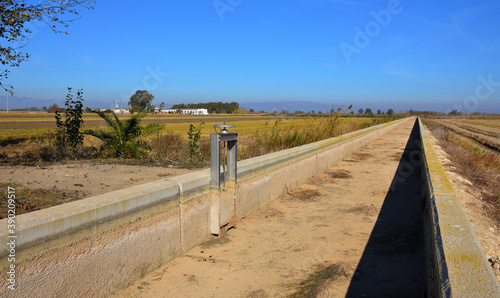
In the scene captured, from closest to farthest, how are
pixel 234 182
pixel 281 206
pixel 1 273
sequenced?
pixel 1 273, pixel 234 182, pixel 281 206

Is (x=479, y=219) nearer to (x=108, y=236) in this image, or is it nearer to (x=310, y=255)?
(x=310, y=255)

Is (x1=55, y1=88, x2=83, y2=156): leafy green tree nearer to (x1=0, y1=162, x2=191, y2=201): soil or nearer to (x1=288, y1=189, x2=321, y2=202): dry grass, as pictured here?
(x1=0, y1=162, x2=191, y2=201): soil

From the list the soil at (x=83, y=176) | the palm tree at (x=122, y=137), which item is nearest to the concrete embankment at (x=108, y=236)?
the soil at (x=83, y=176)

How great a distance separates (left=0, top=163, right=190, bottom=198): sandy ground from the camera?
574 cm

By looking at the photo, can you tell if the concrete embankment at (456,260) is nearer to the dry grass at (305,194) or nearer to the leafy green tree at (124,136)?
the dry grass at (305,194)

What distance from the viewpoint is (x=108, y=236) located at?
2934mm

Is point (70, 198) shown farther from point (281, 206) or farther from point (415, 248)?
point (415, 248)

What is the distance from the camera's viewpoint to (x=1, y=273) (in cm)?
220

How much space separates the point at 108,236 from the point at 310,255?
217 centimetres

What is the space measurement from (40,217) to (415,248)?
12.2 ft

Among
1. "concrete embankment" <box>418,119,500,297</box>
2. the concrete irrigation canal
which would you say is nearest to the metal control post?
the concrete irrigation canal

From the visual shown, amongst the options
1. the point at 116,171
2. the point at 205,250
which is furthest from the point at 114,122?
the point at 205,250

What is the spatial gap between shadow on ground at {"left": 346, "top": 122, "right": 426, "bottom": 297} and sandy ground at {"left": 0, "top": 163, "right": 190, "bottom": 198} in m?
3.79

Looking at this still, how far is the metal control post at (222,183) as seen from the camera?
4.31 m
